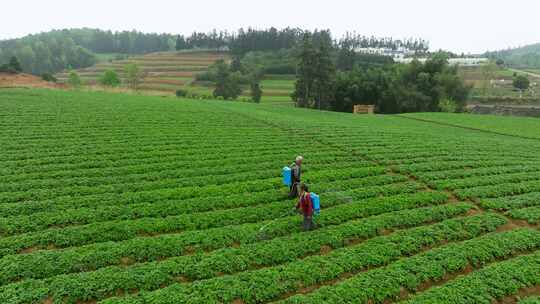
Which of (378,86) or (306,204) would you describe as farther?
(378,86)

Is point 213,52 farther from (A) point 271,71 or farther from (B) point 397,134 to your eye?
(B) point 397,134

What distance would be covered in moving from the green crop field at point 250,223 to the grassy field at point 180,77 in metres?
62.8

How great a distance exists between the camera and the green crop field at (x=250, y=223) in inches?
352

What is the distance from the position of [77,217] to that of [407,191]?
1452cm

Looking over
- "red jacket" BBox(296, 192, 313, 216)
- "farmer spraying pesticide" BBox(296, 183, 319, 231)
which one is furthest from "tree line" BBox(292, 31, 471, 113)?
"red jacket" BBox(296, 192, 313, 216)

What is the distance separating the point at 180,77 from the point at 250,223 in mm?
110757

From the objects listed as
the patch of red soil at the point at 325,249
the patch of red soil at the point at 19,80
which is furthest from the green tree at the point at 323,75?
the patch of red soil at the point at 325,249

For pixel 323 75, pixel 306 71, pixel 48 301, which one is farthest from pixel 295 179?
pixel 323 75

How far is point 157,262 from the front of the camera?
32.1 ft

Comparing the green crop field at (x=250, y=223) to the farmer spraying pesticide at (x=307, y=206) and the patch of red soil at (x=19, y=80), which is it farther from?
the patch of red soil at (x=19, y=80)

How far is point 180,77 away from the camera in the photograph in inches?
4520

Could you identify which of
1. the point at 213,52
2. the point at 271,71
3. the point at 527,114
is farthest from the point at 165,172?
the point at 213,52

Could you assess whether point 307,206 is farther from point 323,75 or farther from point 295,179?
point 323,75

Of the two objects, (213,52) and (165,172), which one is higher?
(213,52)
